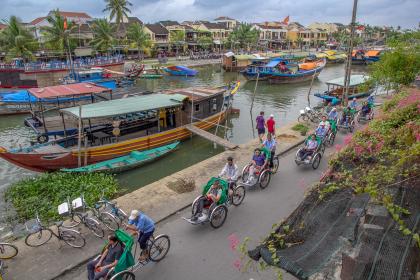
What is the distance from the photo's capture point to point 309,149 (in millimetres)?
11953

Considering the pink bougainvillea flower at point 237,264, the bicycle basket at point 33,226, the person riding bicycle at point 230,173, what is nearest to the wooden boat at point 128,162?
the bicycle basket at point 33,226

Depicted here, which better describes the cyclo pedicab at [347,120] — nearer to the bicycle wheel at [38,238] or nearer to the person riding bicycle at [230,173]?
the person riding bicycle at [230,173]

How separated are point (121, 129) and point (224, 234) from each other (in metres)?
10.4

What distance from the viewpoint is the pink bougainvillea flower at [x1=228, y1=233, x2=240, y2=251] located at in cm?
750

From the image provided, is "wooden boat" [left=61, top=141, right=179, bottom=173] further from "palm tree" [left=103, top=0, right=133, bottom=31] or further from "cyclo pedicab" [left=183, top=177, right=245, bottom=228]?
"palm tree" [left=103, top=0, right=133, bottom=31]

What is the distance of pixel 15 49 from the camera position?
1438 inches

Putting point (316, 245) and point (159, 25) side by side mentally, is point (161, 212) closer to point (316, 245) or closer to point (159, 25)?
point (316, 245)

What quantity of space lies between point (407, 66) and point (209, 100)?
1159 cm

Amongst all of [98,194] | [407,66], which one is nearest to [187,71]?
[407,66]

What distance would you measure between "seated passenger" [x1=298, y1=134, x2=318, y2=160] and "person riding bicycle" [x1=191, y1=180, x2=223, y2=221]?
5026 millimetres

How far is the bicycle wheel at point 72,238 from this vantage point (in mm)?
7609

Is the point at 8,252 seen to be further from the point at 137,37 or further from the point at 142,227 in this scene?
the point at 137,37

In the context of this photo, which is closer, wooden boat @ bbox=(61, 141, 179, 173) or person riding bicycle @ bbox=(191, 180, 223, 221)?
person riding bicycle @ bbox=(191, 180, 223, 221)

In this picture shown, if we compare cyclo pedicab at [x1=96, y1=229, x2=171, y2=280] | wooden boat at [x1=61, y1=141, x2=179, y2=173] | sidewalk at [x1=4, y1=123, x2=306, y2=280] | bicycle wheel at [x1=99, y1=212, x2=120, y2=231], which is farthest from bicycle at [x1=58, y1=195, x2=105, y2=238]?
wooden boat at [x1=61, y1=141, x2=179, y2=173]
